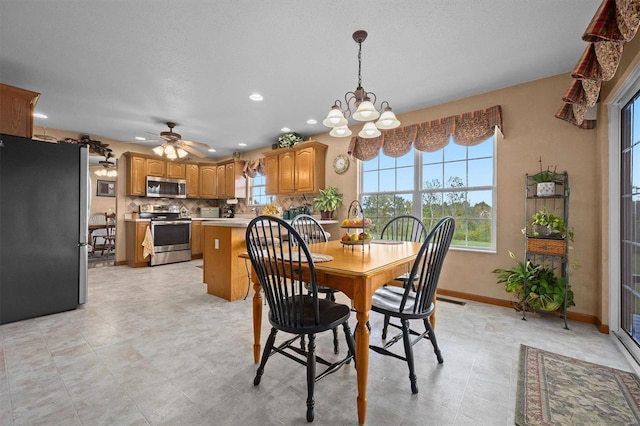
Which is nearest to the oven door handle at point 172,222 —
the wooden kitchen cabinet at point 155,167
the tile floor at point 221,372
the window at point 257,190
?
the wooden kitchen cabinet at point 155,167

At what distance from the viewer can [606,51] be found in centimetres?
168

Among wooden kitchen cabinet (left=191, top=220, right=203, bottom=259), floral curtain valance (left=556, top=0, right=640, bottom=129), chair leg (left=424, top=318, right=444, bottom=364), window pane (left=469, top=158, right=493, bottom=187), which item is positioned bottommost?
chair leg (left=424, top=318, right=444, bottom=364)

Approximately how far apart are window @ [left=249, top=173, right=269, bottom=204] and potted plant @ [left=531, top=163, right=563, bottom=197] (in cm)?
483

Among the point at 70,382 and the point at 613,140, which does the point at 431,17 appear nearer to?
the point at 613,140

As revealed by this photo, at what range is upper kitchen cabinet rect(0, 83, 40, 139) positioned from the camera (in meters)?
2.75

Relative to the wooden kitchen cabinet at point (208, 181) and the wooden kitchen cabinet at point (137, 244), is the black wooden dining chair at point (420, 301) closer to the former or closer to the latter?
the wooden kitchen cabinet at point (137, 244)

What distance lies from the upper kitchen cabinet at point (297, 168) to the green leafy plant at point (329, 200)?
0.68 ft

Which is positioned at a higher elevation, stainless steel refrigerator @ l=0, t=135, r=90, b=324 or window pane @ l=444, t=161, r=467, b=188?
window pane @ l=444, t=161, r=467, b=188

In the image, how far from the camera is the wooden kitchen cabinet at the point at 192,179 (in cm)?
656

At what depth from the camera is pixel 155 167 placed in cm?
594

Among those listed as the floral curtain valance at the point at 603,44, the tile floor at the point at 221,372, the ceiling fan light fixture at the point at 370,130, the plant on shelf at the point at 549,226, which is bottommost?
the tile floor at the point at 221,372

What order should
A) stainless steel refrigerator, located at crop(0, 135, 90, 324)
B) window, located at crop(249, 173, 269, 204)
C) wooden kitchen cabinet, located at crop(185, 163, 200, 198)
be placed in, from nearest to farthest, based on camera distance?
stainless steel refrigerator, located at crop(0, 135, 90, 324) < window, located at crop(249, 173, 269, 204) < wooden kitchen cabinet, located at crop(185, 163, 200, 198)

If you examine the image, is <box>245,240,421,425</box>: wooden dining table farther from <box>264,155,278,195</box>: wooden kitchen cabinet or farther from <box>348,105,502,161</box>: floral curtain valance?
<box>264,155,278,195</box>: wooden kitchen cabinet

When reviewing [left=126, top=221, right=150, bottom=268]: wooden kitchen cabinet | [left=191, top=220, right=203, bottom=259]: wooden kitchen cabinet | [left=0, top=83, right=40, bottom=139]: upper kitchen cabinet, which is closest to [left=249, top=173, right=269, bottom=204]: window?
[left=191, top=220, right=203, bottom=259]: wooden kitchen cabinet
